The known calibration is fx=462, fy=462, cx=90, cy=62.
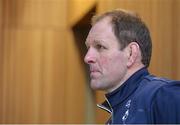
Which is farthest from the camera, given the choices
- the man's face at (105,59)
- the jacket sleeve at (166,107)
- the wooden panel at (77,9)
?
the wooden panel at (77,9)

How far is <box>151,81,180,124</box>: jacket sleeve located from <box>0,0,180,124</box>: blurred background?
5.46 metres

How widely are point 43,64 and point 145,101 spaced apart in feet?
19.0

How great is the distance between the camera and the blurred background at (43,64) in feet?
24.1

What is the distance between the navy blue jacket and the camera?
1703 mm

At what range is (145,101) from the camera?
1750mm

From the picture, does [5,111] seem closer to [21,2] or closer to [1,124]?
[1,124]

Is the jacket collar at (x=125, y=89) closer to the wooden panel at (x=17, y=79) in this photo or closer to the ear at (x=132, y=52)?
the ear at (x=132, y=52)

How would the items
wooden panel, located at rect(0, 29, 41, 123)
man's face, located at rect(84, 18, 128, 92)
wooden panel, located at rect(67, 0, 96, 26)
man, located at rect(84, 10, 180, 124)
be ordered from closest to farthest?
man, located at rect(84, 10, 180, 124)
man's face, located at rect(84, 18, 128, 92)
wooden panel, located at rect(67, 0, 96, 26)
wooden panel, located at rect(0, 29, 41, 123)

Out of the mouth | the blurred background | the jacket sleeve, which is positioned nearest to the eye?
the mouth

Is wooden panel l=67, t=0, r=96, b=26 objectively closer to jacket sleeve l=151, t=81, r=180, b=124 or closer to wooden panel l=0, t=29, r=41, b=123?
wooden panel l=0, t=29, r=41, b=123

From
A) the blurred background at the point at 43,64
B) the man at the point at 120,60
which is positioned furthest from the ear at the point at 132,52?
the blurred background at the point at 43,64

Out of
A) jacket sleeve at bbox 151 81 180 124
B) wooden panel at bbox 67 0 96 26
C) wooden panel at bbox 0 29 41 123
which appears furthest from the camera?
wooden panel at bbox 0 29 41 123

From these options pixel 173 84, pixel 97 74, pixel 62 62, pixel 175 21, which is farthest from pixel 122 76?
pixel 62 62

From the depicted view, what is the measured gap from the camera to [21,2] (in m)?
7.48
